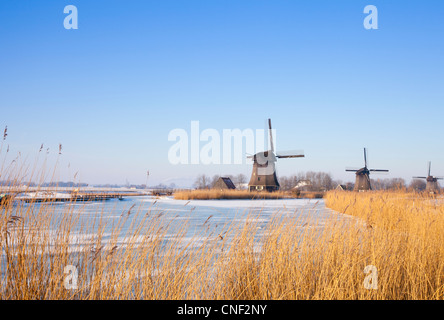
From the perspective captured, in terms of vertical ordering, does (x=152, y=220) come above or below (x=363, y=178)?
above

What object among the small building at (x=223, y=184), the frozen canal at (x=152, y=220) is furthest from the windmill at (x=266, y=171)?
the frozen canal at (x=152, y=220)

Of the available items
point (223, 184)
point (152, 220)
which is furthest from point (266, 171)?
point (152, 220)

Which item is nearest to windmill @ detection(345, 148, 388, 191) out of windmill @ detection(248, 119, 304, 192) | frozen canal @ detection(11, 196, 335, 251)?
windmill @ detection(248, 119, 304, 192)

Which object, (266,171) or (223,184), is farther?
(223,184)

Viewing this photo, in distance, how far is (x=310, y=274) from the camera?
2.78 m

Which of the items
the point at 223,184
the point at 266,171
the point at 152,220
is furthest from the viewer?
the point at 223,184

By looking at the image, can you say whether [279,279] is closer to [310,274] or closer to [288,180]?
[310,274]

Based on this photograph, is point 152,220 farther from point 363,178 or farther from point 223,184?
point 363,178

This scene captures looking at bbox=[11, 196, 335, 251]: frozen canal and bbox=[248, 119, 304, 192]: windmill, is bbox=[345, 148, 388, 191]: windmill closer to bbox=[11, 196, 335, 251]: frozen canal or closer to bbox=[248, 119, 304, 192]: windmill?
bbox=[248, 119, 304, 192]: windmill
